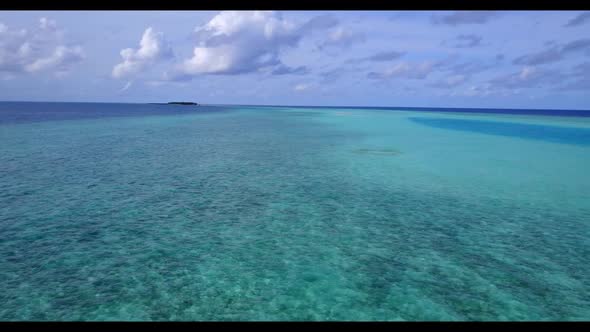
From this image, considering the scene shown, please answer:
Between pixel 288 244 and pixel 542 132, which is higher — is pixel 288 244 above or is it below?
below

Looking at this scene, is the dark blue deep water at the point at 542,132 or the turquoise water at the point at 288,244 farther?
the dark blue deep water at the point at 542,132

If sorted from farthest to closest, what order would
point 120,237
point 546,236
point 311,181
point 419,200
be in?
1. point 311,181
2. point 419,200
3. point 546,236
4. point 120,237

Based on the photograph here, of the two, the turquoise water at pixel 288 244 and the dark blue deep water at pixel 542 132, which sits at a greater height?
the dark blue deep water at pixel 542 132

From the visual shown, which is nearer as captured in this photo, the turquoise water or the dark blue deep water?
the turquoise water

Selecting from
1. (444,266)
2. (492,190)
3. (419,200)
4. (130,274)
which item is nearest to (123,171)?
(130,274)

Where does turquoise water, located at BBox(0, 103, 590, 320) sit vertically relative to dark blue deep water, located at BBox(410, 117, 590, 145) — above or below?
below

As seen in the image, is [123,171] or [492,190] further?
[123,171]
